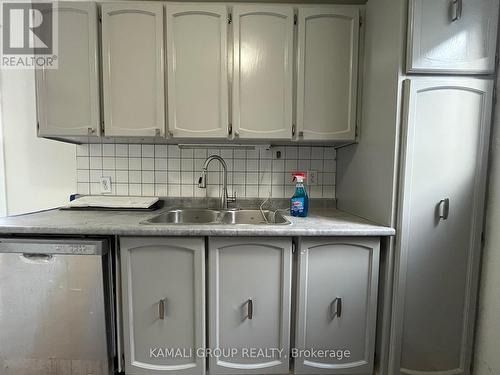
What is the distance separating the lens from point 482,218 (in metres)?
1.08

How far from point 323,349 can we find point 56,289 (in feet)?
4.35

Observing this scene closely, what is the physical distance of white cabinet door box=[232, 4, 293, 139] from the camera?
1290 mm

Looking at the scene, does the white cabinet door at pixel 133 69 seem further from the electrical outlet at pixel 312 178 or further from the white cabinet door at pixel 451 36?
the white cabinet door at pixel 451 36

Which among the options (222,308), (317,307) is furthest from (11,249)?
(317,307)

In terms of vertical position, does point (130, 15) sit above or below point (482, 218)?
above

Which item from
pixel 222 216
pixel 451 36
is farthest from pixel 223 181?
pixel 451 36

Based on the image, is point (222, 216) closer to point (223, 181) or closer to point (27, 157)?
point (223, 181)

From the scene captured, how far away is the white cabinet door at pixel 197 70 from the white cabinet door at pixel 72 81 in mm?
433

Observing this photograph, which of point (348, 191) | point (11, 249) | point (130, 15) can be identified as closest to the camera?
point (11, 249)

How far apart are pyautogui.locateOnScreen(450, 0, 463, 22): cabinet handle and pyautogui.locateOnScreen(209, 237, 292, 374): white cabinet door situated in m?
1.23

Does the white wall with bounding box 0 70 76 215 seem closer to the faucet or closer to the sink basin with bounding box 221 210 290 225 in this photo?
the faucet

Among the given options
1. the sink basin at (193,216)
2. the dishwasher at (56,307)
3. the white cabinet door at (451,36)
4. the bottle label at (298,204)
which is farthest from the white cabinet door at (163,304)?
the white cabinet door at (451,36)

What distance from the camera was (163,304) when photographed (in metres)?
1.11

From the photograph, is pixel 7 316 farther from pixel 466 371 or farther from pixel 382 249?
pixel 466 371
